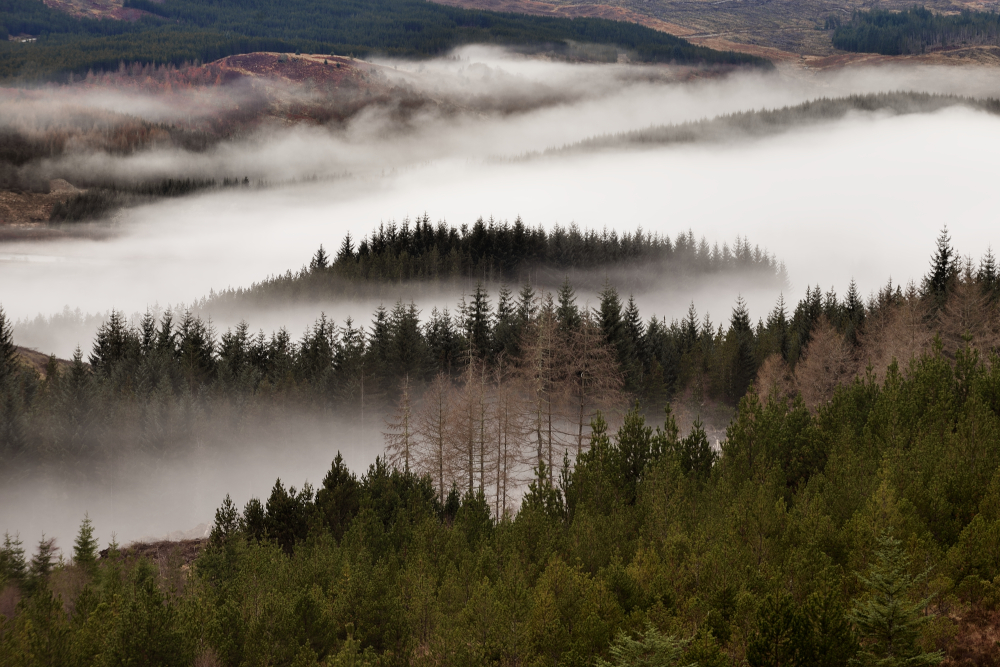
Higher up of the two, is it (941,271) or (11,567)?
(941,271)

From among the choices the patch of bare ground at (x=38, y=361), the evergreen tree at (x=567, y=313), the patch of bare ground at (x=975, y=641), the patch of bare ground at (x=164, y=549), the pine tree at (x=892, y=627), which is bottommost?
the patch of bare ground at (x=164, y=549)

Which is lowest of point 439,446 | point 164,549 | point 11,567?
point 164,549

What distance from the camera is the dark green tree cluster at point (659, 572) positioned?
17203 mm

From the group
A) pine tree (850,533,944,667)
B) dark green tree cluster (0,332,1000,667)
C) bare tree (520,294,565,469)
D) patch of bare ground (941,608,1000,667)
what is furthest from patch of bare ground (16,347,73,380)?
patch of bare ground (941,608,1000,667)

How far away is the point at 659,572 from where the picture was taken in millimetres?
22359

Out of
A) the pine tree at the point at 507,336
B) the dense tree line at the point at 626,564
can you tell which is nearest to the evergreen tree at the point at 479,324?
the pine tree at the point at 507,336

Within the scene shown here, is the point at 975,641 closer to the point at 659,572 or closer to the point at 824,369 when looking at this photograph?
the point at 659,572

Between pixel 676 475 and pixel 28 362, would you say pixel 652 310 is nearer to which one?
pixel 28 362

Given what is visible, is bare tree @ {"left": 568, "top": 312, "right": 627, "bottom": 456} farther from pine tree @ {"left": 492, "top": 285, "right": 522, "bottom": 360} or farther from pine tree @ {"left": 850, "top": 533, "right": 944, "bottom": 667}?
pine tree @ {"left": 850, "top": 533, "right": 944, "bottom": 667}

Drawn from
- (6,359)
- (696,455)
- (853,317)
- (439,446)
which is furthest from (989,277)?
(6,359)

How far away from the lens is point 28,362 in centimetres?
10812

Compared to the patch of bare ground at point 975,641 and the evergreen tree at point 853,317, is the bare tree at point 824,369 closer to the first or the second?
the evergreen tree at point 853,317

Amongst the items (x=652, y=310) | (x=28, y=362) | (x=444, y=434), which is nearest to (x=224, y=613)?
(x=444, y=434)

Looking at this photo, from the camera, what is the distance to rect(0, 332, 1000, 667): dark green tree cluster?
17203 millimetres
